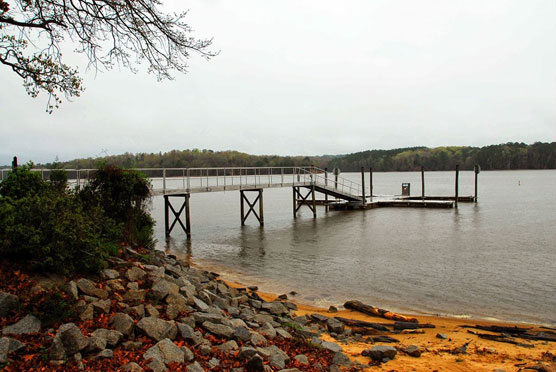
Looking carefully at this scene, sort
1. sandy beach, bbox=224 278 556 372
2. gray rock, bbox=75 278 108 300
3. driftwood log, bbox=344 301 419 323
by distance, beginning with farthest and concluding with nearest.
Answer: driftwood log, bbox=344 301 419 323, sandy beach, bbox=224 278 556 372, gray rock, bbox=75 278 108 300

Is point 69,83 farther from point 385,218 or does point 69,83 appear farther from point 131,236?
point 385,218

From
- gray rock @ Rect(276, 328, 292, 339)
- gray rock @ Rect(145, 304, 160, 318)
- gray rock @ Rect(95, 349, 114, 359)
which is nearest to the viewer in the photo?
gray rock @ Rect(95, 349, 114, 359)

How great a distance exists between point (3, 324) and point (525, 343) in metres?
9.33

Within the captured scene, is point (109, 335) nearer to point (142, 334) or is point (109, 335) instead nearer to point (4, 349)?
point (142, 334)

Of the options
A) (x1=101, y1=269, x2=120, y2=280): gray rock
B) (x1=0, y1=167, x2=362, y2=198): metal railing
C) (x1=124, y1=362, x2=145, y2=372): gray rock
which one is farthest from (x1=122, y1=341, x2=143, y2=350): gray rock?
(x1=0, y1=167, x2=362, y2=198): metal railing

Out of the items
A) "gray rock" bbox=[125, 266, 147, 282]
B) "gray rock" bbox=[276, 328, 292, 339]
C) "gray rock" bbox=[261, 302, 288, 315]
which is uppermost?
"gray rock" bbox=[125, 266, 147, 282]

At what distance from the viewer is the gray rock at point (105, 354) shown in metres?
5.22

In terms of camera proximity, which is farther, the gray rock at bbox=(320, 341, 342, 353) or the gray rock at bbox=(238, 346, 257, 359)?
the gray rock at bbox=(320, 341, 342, 353)

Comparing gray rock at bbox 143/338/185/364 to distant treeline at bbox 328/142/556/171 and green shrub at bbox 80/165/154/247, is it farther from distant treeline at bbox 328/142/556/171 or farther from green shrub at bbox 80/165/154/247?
distant treeline at bbox 328/142/556/171

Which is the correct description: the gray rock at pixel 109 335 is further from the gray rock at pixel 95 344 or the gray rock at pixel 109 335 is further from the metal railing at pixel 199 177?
the metal railing at pixel 199 177

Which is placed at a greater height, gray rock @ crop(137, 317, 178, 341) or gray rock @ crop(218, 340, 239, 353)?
gray rock @ crop(137, 317, 178, 341)

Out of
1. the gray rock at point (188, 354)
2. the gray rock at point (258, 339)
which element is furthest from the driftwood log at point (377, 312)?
the gray rock at point (188, 354)

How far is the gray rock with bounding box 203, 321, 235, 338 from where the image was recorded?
21.3 ft

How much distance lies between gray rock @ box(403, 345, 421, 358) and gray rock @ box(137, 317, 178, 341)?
415cm
